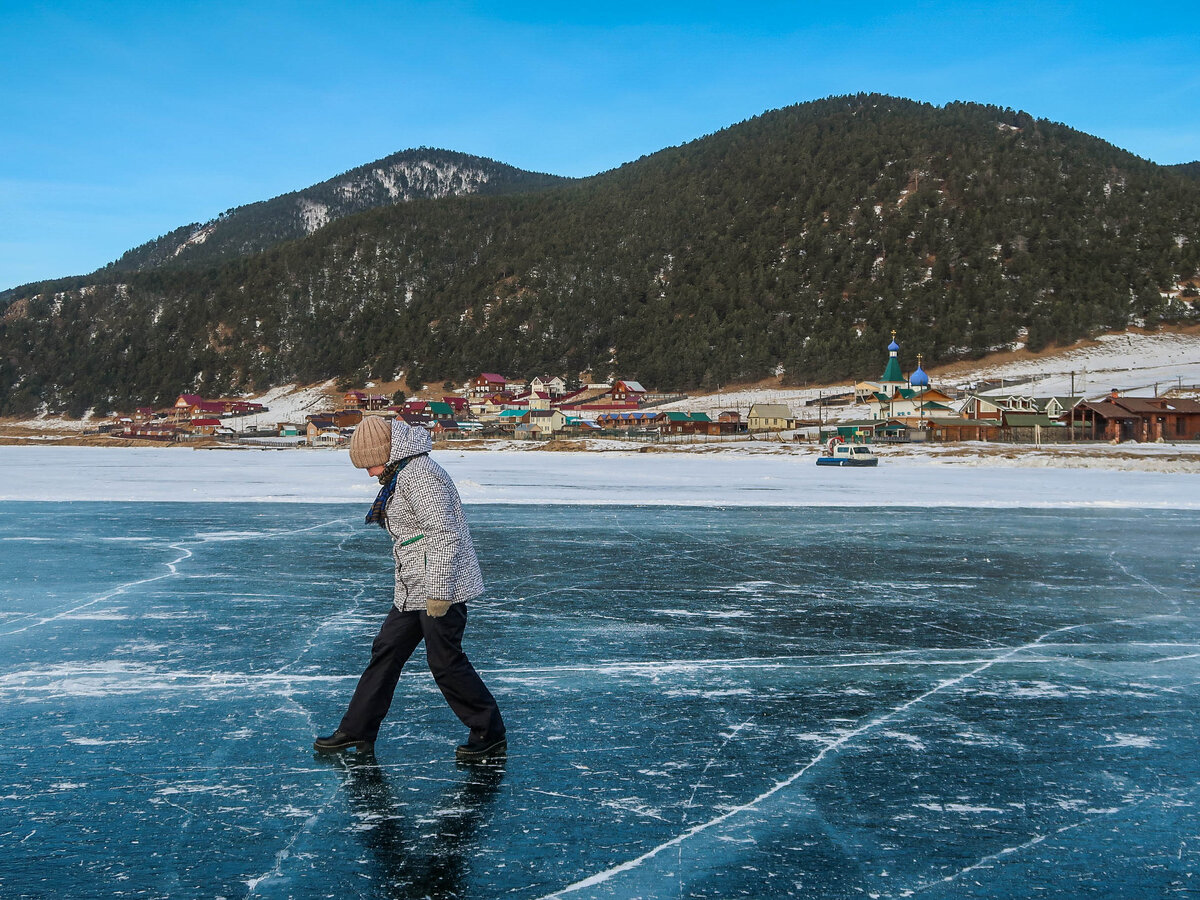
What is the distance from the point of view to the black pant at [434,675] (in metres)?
4.70

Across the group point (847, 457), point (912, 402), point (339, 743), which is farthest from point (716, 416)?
point (339, 743)

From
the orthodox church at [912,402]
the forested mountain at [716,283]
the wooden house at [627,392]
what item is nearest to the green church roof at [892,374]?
the orthodox church at [912,402]

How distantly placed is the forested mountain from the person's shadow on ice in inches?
4949

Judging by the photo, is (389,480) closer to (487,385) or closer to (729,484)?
(729,484)

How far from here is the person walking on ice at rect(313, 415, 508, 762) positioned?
459 cm

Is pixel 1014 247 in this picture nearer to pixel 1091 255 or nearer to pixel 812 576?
pixel 1091 255

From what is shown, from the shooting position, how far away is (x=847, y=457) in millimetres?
42969

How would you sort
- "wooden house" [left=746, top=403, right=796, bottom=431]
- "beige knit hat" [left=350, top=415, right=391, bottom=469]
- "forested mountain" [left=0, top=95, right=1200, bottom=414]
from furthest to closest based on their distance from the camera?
"forested mountain" [left=0, top=95, right=1200, bottom=414]
"wooden house" [left=746, top=403, right=796, bottom=431]
"beige knit hat" [left=350, top=415, right=391, bottom=469]

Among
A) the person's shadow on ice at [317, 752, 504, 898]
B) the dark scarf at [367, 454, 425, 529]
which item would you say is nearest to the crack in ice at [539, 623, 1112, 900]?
the person's shadow on ice at [317, 752, 504, 898]

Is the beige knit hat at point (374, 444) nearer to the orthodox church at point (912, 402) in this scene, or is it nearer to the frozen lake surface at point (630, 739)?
the frozen lake surface at point (630, 739)

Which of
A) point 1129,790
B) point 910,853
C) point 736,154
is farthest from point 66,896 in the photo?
point 736,154

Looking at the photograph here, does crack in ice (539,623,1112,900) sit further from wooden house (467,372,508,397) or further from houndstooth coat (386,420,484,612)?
wooden house (467,372,508,397)

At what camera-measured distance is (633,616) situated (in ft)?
28.3

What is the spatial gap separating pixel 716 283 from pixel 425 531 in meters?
160
